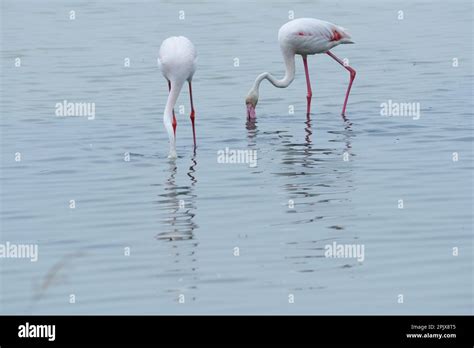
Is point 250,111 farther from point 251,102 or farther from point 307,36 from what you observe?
point 307,36

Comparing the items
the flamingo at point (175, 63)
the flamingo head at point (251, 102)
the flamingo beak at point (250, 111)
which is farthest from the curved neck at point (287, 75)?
the flamingo at point (175, 63)

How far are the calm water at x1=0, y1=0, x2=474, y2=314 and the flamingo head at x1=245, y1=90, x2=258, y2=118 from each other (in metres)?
0.19

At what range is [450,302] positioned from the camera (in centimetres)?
895

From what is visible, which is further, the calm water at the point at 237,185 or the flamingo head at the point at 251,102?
the flamingo head at the point at 251,102


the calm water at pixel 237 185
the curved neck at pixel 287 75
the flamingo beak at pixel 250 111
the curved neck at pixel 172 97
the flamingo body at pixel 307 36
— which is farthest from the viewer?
the curved neck at pixel 287 75

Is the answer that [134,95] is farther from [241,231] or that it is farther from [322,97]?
[241,231]

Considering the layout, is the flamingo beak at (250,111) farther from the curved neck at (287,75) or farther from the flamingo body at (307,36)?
the flamingo body at (307,36)

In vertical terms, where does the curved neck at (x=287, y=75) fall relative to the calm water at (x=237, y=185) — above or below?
above

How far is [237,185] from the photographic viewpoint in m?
13.2

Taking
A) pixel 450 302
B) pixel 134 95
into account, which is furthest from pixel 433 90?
pixel 450 302

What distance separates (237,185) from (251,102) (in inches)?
182

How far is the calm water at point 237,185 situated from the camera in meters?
9.44

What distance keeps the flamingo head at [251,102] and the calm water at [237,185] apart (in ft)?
0.64

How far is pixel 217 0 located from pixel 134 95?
14.6 metres
